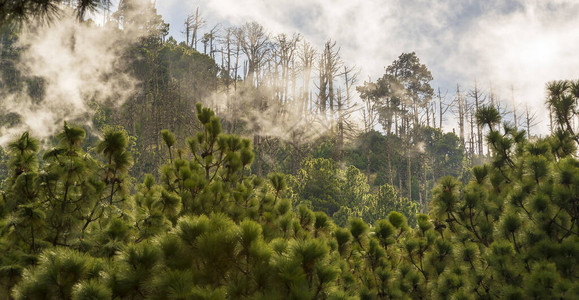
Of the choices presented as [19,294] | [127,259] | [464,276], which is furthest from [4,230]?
[464,276]

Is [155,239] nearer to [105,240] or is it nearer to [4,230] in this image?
[105,240]

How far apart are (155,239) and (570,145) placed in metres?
4.74

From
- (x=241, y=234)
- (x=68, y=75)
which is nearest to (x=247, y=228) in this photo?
(x=241, y=234)

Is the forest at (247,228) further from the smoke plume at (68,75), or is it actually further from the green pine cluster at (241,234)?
the smoke plume at (68,75)

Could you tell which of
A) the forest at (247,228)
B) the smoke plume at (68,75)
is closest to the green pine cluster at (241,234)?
the forest at (247,228)

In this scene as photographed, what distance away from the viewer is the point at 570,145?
3959mm

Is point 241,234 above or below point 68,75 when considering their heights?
below

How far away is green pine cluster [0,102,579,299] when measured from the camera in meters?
1.62

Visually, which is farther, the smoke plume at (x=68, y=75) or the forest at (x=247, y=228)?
the smoke plume at (x=68, y=75)

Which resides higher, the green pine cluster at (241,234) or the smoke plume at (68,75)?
the smoke plume at (68,75)

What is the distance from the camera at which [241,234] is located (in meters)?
1.66

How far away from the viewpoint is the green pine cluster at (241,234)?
1616 millimetres

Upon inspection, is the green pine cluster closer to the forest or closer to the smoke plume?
the forest

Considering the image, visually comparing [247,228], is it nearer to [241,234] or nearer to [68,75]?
[241,234]
